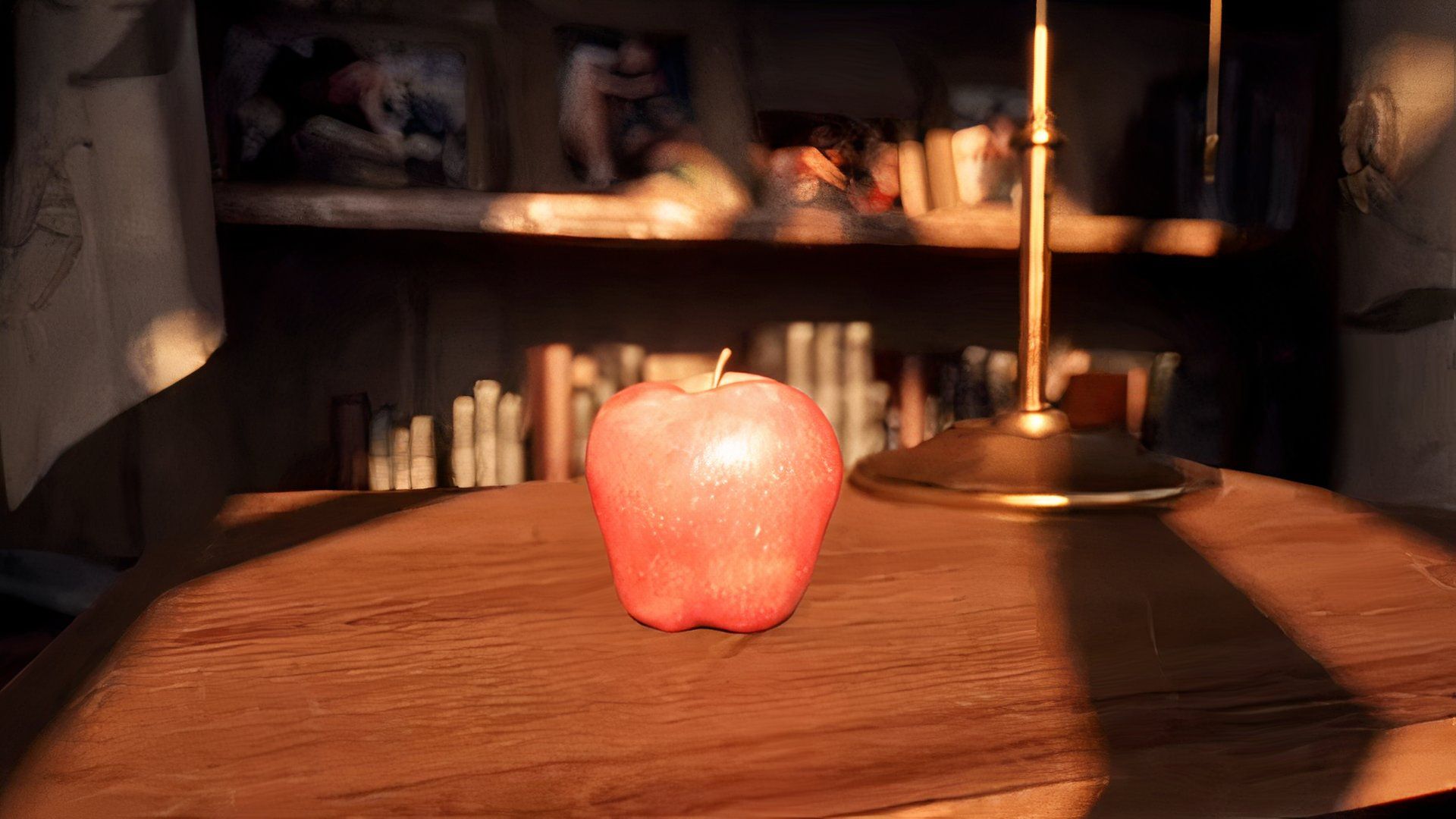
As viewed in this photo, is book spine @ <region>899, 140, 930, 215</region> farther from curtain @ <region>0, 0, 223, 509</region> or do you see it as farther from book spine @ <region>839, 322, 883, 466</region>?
curtain @ <region>0, 0, 223, 509</region>

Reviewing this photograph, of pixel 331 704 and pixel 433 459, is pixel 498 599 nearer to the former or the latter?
pixel 331 704

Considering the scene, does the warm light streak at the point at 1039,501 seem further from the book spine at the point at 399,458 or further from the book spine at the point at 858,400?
the book spine at the point at 399,458

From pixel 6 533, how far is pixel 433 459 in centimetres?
61

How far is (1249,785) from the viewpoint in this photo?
0.32 meters

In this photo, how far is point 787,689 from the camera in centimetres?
40

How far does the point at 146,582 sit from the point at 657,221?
961 mm

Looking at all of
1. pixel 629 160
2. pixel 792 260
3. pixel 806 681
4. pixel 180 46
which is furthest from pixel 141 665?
pixel 792 260

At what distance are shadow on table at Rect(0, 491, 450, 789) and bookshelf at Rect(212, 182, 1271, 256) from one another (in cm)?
58

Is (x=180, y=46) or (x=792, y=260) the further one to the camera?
(x=792, y=260)

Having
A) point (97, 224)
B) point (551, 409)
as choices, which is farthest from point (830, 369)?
point (97, 224)

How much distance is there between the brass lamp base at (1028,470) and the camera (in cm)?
70

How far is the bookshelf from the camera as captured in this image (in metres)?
1.32

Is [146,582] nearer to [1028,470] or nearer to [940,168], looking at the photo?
[1028,470]

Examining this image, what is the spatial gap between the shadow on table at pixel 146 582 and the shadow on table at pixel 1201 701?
0.40 m
